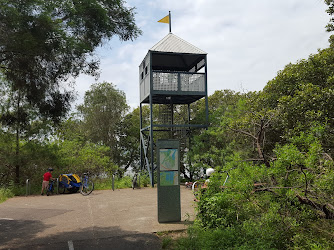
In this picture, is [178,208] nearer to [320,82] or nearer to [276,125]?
[276,125]

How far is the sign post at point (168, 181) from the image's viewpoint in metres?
7.62

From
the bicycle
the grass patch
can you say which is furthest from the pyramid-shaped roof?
the grass patch

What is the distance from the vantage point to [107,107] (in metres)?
27.5

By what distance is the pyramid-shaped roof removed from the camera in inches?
635

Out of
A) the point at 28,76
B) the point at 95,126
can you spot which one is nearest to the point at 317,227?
the point at 28,76

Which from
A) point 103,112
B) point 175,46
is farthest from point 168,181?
point 103,112

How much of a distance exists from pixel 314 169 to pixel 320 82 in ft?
24.9

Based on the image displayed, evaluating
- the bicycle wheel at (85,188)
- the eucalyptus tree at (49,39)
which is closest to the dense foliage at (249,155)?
the eucalyptus tree at (49,39)

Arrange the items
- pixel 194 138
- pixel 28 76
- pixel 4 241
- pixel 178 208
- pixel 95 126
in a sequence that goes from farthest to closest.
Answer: pixel 95 126 → pixel 194 138 → pixel 178 208 → pixel 28 76 → pixel 4 241

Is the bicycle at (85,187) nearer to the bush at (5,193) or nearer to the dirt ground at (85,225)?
the dirt ground at (85,225)

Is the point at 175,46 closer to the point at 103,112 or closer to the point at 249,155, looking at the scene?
the point at 249,155

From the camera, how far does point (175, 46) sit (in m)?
16.6

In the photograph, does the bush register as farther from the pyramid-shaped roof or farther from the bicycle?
the pyramid-shaped roof

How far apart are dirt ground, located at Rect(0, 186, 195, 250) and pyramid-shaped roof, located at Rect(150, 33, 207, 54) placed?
8.78 metres
